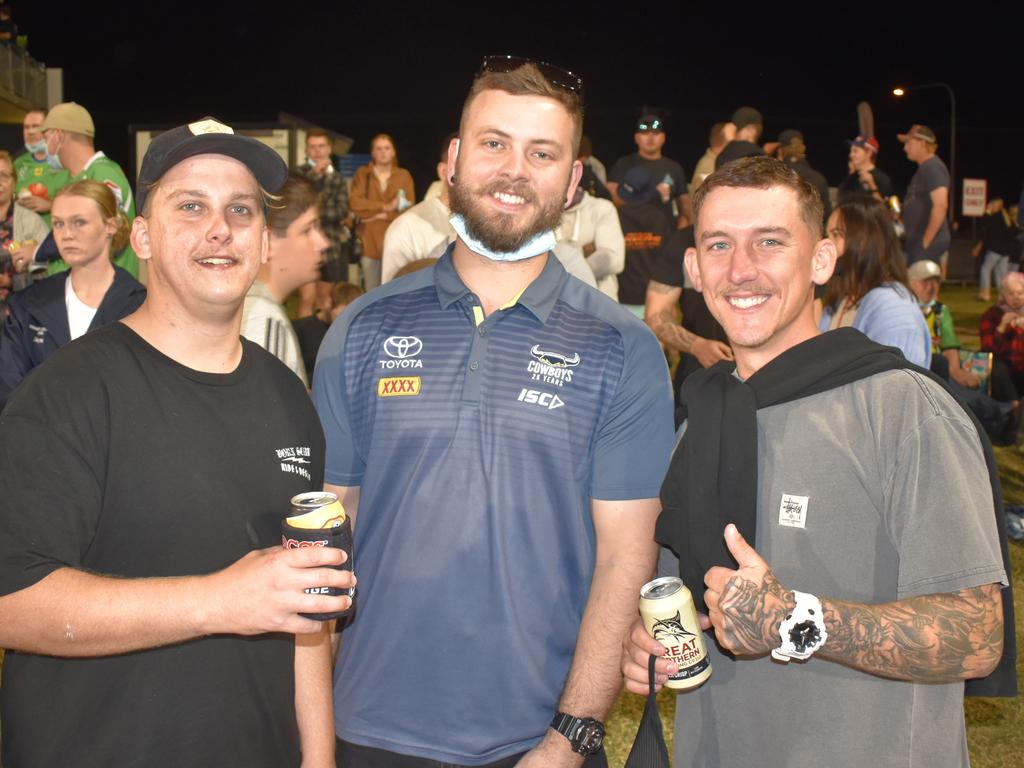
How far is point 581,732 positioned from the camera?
2512mm

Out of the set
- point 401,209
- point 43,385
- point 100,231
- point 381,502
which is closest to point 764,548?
point 381,502

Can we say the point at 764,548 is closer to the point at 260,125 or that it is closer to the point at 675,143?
the point at 260,125

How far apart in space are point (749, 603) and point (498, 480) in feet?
2.38

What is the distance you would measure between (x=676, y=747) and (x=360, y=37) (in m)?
52.6

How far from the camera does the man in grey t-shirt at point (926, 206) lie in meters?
9.98

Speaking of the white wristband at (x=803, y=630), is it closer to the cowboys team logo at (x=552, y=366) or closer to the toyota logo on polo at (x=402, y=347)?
the cowboys team logo at (x=552, y=366)

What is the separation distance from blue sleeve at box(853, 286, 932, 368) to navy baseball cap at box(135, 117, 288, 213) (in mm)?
3656

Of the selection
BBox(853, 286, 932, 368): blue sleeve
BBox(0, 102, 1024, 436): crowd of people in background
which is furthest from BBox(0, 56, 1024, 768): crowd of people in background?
BBox(853, 286, 932, 368): blue sleeve

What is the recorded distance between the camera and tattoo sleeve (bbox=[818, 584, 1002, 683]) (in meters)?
2.15

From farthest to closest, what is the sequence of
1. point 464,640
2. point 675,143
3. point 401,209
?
point 675,143, point 401,209, point 464,640

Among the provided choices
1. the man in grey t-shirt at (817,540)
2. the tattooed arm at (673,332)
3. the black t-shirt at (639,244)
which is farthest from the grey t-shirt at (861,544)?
the black t-shirt at (639,244)

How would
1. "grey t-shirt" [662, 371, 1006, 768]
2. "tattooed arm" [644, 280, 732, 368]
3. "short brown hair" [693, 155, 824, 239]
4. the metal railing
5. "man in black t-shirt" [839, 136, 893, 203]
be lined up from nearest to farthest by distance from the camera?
"grey t-shirt" [662, 371, 1006, 768]
"short brown hair" [693, 155, 824, 239]
"tattooed arm" [644, 280, 732, 368]
"man in black t-shirt" [839, 136, 893, 203]
the metal railing

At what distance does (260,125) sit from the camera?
535 inches

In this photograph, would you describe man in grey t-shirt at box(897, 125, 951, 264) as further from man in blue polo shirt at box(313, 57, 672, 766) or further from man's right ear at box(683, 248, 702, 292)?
man in blue polo shirt at box(313, 57, 672, 766)
